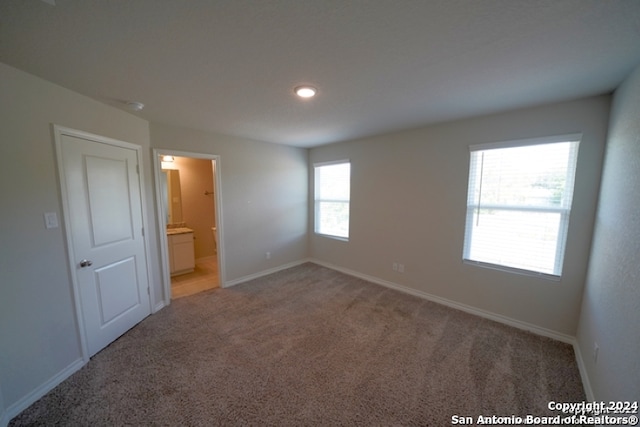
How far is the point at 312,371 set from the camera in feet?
6.42

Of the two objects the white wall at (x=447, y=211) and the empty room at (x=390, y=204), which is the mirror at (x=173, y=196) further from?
the white wall at (x=447, y=211)

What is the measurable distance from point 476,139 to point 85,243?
4.18 meters

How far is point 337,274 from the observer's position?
4203 mm

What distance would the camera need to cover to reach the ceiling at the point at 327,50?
1097 millimetres

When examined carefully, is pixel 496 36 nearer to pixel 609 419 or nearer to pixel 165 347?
pixel 609 419

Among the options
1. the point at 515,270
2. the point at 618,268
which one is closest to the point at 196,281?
the point at 515,270

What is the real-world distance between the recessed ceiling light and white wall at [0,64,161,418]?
193cm

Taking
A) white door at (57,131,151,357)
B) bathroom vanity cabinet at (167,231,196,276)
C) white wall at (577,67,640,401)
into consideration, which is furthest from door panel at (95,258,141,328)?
white wall at (577,67,640,401)

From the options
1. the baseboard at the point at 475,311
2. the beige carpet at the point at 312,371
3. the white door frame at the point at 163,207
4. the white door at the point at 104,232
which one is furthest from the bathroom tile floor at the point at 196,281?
the baseboard at the point at 475,311

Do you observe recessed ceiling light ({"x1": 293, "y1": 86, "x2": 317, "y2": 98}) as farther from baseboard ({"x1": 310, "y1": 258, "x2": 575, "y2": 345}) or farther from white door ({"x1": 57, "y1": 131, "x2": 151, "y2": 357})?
baseboard ({"x1": 310, "y1": 258, "x2": 575, "y2": 345})

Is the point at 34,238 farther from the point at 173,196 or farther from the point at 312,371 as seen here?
the point at 173,196

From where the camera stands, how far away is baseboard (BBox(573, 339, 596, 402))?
168 cm

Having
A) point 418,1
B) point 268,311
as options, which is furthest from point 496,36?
point 268,311

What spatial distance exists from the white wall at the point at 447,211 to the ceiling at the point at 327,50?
324 millimetres
